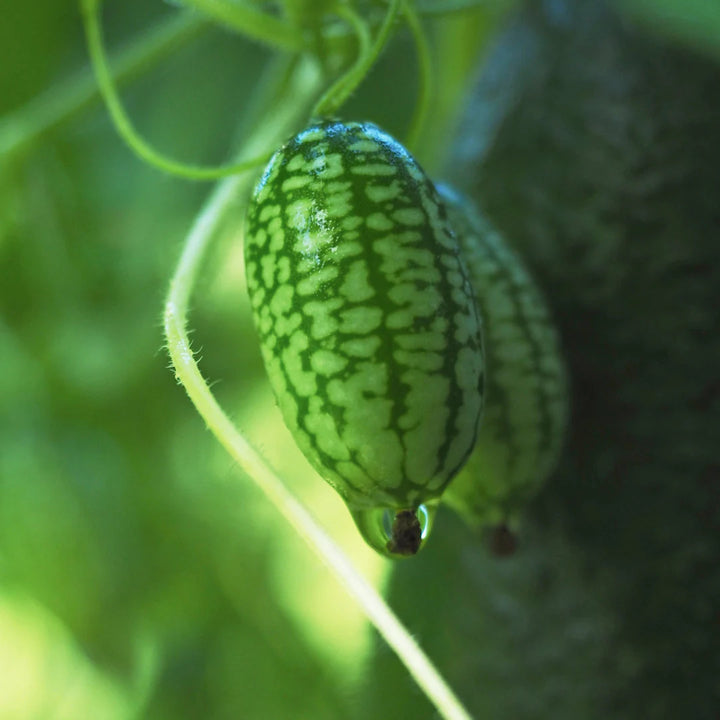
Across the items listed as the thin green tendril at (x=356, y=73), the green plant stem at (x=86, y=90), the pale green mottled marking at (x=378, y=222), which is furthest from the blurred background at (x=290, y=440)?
the pale green mottled marking at (x=378, y=222)

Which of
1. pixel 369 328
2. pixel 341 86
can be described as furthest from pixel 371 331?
pixel 341 86

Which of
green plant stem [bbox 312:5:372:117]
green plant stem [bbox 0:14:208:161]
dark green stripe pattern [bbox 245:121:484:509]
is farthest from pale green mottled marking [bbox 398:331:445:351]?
green plant stem [bbox 0:14:208:161]

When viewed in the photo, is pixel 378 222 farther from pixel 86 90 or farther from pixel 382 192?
pixel 86 90

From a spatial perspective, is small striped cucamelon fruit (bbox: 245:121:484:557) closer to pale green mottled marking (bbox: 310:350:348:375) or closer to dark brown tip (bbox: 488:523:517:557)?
pale green mottled marking (bbox: 310:350:348:375)

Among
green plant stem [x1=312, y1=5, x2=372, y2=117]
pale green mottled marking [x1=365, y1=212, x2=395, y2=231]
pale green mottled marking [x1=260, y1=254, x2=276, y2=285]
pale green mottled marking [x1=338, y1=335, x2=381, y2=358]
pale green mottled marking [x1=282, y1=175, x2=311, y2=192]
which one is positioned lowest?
pale green mottled marking [x1=338, y1=335, x2=381, y2=358]

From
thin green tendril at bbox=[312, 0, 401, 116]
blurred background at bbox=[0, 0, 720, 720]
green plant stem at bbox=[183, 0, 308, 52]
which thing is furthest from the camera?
blurred background at bbox=[0, 0, 720, 720]

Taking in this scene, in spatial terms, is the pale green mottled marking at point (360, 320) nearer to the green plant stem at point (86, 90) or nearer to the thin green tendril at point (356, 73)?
the thin green tendril at point (356, 73)
